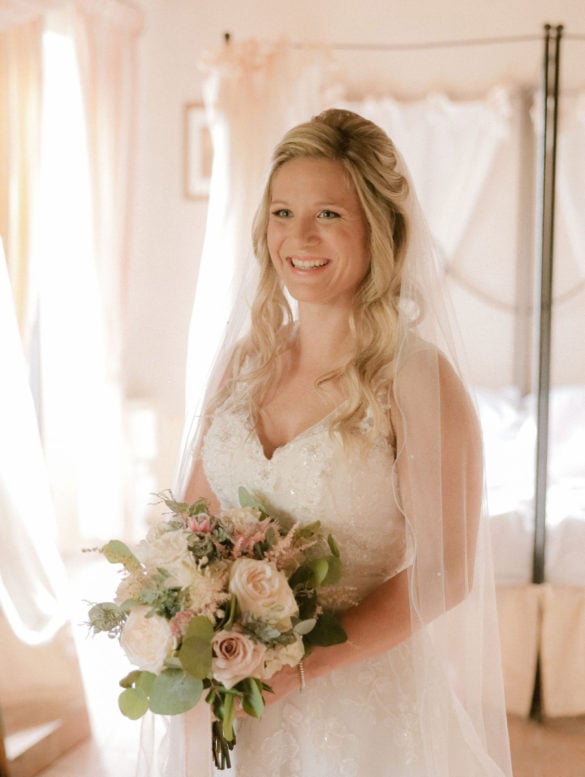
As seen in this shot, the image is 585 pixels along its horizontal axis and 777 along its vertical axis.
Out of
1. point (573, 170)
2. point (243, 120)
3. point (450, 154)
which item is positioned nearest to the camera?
point (243, 120)

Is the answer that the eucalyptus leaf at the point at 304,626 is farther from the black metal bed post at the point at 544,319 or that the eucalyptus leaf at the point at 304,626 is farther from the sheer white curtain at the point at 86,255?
the sheer white curtain at the point at 86,255

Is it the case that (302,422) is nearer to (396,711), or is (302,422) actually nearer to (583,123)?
(396,711)

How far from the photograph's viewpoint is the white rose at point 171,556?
126cm

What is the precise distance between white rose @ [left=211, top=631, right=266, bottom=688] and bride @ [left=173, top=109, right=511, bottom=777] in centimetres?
20

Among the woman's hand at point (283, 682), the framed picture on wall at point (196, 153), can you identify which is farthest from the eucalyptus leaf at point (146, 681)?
the framed picture on wall at point (196, 153)

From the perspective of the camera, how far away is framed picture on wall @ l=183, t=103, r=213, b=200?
17.6 feet

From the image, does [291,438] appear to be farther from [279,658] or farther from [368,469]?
[279,658]

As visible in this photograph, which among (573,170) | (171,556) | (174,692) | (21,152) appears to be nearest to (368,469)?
(171,556)

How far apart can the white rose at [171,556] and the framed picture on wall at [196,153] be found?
14.2ft

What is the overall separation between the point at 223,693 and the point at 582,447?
317cm

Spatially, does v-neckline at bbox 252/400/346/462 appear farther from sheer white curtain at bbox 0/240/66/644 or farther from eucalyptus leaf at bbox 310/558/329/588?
sheer white curtain at bbox 0/240/66/644

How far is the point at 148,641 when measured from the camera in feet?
4.01

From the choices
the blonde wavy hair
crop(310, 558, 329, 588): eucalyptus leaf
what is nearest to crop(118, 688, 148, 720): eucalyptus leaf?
crop(310, 558, 329, 588): eucalyptus leaf

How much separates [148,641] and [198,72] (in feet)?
15.6
